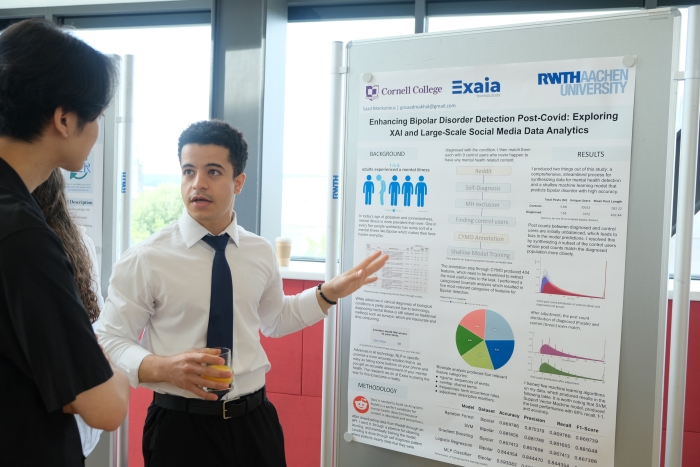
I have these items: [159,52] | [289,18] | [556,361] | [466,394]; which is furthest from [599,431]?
[159,52]

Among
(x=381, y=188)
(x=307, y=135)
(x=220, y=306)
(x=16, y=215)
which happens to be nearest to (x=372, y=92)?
(x=381, y=188)

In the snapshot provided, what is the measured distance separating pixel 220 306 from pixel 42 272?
960mm

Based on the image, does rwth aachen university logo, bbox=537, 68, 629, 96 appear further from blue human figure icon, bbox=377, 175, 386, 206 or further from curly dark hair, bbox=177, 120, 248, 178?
curly dark hair, bbox=177, 120, 248, 178

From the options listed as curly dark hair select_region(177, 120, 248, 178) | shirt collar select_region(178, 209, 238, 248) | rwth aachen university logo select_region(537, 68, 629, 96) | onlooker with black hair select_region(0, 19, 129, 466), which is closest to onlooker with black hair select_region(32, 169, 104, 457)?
shirt collar select_region(178, 209, 238, 248)

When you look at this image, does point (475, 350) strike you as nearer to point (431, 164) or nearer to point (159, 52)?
point (431, 164)

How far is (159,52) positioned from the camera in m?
3.57

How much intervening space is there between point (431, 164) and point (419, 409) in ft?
2.91

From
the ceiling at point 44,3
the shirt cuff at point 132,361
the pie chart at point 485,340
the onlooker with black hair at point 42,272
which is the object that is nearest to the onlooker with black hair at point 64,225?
the shirt cuff at point 132,361

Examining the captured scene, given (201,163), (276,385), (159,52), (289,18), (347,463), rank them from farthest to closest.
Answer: (159,52)
(289,18)
(276,385)
(347,463)
(201,163)

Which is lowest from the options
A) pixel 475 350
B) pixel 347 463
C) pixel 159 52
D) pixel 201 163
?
pixel 347 463

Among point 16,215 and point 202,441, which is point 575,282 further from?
point 16,215

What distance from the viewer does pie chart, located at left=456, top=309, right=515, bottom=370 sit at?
6.43 ft

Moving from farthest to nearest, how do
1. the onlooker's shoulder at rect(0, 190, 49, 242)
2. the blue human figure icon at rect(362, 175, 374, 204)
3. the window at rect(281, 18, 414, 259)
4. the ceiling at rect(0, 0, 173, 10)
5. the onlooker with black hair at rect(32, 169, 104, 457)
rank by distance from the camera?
the ceiling at rect(0, 0, 173, 10) → the window at rect(281, 18, 414, 259) → the blue human figure icon at rect(362, 175, 374, 204) → the onlooker with black hair at rect(32, 169, 104, 457) → the onlooker's shoulder at rect(0, 190, 49, 242)

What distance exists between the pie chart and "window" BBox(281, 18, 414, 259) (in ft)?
4.83
